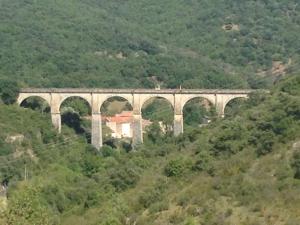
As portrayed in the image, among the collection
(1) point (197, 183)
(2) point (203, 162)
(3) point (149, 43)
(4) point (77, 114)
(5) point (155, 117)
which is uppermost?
(3) point (149, 43)

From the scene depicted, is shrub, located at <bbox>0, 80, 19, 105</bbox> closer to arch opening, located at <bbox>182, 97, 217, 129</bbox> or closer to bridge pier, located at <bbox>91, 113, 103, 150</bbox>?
bridge pier, located at <bbox>91, 113, 103, 150</bbox>

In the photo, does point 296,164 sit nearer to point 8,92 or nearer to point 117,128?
point 8,92

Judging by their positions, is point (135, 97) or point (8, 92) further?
point (135, 97)

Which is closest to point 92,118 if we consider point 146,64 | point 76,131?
point 76,131

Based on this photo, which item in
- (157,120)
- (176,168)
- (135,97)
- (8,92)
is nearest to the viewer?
(176,168)

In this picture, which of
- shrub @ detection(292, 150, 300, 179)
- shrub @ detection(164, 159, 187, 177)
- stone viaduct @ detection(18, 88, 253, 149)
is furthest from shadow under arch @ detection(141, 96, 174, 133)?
shrub @ detection(292, 150, 300, 179)

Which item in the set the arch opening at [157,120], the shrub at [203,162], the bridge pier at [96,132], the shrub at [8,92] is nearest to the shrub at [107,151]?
the bridge pier at [96,132]

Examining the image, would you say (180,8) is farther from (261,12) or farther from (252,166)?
(252,166)

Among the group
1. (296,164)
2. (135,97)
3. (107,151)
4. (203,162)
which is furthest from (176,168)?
(135,97)
